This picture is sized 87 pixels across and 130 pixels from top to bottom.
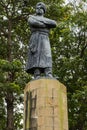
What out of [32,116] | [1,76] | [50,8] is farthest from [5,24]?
[32,116]

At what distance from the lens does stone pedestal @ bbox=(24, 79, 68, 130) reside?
1166 centimetres

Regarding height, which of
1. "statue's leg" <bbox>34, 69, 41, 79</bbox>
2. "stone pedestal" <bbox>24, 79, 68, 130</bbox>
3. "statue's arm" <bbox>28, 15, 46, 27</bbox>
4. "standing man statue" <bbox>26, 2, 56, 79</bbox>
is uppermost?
"statue's arm" <bbox>28, 15, 46, 27</bbox>

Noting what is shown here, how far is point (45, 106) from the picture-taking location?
38.8 feet

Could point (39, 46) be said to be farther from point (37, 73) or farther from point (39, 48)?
point (37, 73)

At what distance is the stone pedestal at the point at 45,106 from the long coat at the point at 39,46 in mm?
758

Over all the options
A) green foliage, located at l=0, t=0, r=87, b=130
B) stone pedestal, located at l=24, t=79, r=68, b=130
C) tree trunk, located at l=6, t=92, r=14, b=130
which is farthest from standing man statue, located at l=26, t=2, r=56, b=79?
tree trunk, located at l=6, t=92, r=14, b=130

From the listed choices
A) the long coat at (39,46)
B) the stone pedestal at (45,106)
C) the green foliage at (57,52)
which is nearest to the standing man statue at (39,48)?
the long coat at (39,46)

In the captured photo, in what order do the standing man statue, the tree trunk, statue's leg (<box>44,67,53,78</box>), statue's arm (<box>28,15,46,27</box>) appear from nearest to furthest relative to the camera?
1. statue's leg (<box>44,67,53,78</box>)
2. the standing man statue
3. statue's arm (<box>28,15,46,27</box>)
4. the tree trunk

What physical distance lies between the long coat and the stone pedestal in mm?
758

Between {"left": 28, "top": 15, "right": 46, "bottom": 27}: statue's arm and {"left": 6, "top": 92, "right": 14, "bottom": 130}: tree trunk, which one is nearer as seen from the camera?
{"left": 28, "top": 15, "right": 46, "bottom": 27}: statue's arm

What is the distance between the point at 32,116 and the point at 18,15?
38.2 ft

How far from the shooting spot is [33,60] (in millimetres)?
12883

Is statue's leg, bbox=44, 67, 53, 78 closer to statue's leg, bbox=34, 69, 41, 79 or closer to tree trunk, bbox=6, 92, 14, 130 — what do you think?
statue's leg, bbox=34, 69, 41, 79

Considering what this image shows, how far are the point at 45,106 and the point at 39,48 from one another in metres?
2.21
